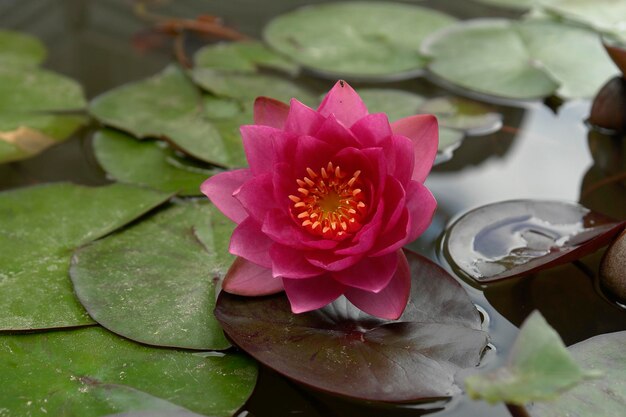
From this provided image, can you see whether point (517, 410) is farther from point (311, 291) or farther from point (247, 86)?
point (247, 86)

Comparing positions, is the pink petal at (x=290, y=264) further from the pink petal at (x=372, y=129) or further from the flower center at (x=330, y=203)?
the pink petal at (x=372, y=129)

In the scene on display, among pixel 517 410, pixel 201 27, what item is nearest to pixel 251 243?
pixel 517 410

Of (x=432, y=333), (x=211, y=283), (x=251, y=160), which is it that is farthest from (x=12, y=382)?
(x=432, y=333)

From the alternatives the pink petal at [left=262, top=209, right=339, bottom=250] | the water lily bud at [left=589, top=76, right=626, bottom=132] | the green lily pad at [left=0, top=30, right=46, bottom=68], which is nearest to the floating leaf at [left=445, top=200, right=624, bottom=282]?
the pink petal at [left=262, top=209, right=339, bottom=250]

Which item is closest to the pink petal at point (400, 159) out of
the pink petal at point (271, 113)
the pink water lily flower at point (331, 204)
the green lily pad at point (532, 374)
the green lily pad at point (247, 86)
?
the pink water lily flower at point (331, 204)

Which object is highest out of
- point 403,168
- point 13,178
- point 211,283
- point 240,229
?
point 403,168

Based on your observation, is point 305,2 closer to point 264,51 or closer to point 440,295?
point 264,51

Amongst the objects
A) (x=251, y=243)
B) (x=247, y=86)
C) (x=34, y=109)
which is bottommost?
(x=34, y=109)
